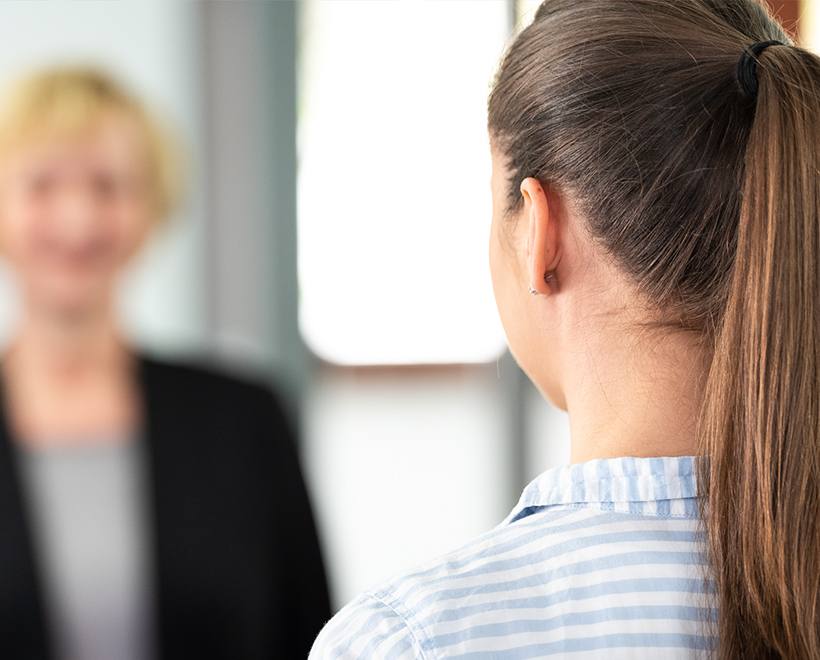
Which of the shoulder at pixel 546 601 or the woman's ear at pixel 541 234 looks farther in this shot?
the woman's ear at pixel 541 234

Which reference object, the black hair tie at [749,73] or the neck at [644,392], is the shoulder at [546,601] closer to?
the neck at [644,392]

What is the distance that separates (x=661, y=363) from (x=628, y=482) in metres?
0.08

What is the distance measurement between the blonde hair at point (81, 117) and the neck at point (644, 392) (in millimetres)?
1033

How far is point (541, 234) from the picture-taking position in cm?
53

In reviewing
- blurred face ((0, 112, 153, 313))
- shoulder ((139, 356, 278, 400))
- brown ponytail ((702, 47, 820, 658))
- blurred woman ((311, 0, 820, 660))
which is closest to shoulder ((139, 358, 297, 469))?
shoulder ((139, 356, 278, 400))

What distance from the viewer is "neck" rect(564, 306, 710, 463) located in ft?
1.63

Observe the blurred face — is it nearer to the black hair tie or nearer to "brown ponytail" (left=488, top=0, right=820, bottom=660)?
"brown ponytail" (left=488, top=0, right=820, bottom=660)

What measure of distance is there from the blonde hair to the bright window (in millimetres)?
260

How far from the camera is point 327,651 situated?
0.44 m

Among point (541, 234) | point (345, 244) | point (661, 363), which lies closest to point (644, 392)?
point (661, 363)

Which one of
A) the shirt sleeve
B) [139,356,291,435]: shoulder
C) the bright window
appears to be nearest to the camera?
the shirt sleeve

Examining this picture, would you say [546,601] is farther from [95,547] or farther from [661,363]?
[95,547]

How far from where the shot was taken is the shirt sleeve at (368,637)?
0.42 m

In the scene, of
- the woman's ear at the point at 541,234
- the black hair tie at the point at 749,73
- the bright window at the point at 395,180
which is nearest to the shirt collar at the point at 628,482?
the woman's ear at the point at 541,234
